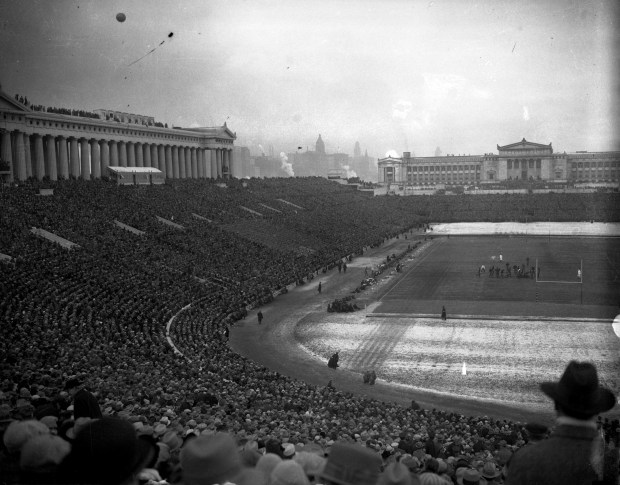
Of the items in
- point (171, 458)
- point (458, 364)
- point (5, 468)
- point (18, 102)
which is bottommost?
point (458, 364)

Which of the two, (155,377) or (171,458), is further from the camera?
(155,377)

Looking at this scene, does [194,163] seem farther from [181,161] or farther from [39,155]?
[39,155]

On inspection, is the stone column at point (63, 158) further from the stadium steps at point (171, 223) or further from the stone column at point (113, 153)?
the stadium steps at point (171, 223)

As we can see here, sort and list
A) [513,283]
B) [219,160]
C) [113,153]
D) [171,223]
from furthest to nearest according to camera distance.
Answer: [219,160] → [113,153] → [171,223] → [513,283]

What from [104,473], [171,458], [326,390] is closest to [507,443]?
[326,390]

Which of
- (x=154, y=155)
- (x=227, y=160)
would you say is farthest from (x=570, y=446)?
(x=227, y=160)

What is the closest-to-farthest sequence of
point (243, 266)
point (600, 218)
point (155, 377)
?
1. point (155, 377)
2. point (243, 266)
3. point (600, 218)

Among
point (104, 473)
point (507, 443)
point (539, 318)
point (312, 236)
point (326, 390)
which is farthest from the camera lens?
point (312, 236)

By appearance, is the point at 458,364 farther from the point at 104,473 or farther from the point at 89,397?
the point at 104,473
